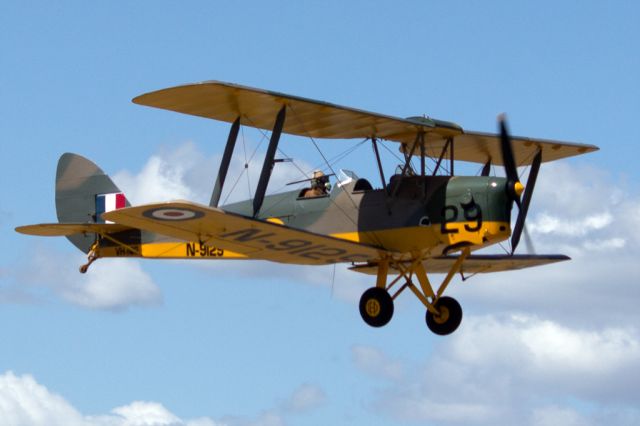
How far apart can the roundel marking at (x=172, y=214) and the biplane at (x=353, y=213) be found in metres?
0.02

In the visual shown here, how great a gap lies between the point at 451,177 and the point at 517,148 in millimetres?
2961

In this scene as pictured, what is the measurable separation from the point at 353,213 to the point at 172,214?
3583 mm

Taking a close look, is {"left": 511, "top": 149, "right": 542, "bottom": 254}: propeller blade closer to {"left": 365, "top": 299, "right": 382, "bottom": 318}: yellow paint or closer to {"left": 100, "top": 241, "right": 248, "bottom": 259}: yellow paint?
{"left": 365, "top": 299, "right": 382, "bottom": 318}: yellow paint

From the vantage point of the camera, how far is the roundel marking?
17.6 m

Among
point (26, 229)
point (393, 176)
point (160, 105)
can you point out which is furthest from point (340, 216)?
point (26, 229)

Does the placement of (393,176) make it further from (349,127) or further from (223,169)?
(223,169)

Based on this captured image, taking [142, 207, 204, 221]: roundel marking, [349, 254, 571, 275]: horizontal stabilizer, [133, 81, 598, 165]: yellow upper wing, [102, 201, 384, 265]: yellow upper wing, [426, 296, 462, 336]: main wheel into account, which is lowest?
[426, 296, 462, 336]: main wheel

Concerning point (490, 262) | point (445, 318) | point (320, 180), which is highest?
point (320, 180)

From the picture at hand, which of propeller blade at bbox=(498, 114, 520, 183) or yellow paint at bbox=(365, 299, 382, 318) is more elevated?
propeller blade at bbox=(498, 114, 520, 183)

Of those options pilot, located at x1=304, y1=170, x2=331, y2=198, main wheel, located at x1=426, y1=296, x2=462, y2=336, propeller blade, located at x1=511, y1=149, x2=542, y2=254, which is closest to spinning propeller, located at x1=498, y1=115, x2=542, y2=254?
propeller blade, located at x1=511, y1=149, x2=542, y2=254

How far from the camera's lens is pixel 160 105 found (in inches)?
756

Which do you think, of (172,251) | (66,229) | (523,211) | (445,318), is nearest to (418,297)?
(445,318)

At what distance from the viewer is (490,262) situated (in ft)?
75.2

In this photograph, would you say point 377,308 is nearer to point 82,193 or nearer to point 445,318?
point 445,318
